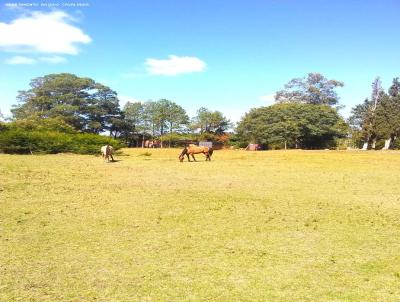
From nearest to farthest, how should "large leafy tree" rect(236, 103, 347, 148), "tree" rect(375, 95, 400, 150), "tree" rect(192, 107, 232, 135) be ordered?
1. "tree" rect(375, 95, 400, 150)
2. "large leafy tree" rect(236, 103, 347, 148)
3. "tree" rect(192, 107, 232, 135)

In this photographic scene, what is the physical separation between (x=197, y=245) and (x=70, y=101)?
60742mm

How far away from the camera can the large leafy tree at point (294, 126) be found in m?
55.8

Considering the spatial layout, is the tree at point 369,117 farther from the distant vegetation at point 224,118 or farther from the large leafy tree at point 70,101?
the large leafy tree at point 70,101

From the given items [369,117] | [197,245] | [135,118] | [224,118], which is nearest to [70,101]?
[135,118]

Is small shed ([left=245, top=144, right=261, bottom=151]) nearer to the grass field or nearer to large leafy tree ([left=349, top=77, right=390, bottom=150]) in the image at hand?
large leafy tree ([left=349, top=77, right=390, bottom=150])

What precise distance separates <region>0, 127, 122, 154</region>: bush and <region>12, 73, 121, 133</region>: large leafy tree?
1146 inches

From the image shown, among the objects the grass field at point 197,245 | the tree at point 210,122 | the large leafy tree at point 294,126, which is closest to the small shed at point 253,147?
the large leafy tree at point 294,126

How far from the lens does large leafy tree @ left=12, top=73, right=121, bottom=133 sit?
62.6 metres

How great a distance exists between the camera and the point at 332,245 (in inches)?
269

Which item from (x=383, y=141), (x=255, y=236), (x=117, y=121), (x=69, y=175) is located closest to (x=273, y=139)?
(x=383, y=141)

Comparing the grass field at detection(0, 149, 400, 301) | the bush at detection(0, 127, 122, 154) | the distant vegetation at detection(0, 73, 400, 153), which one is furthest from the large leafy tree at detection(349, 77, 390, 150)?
the grass field at detection(0, 149, 400, 301)

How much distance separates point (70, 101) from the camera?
63.1 metres

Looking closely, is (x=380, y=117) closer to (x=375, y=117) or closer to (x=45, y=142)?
(x=375, y=117)

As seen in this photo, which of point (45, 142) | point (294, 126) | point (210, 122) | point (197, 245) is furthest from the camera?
point (210, 122)
